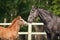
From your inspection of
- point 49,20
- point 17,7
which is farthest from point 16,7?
Result: point 49,20

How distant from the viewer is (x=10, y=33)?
1399 cm

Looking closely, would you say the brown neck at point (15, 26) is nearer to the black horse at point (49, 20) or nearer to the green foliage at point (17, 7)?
the black horse at point (49, 20)

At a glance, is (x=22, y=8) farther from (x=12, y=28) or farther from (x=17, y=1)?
(x=12, y=28)

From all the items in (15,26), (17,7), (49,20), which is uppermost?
(17,7)

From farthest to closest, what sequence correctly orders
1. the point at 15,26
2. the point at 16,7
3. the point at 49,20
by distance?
1. the point at 16,7
2. the point at 15,26
3. the point at 49,20

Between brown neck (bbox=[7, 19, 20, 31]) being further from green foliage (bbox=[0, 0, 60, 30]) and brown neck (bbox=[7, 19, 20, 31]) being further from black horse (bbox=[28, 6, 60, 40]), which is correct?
green foliage (bbox=[0, 0, 60, 30])

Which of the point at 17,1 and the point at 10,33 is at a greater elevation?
the point at 17,1

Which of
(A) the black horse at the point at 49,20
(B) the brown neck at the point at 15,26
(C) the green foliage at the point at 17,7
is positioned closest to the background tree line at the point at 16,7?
(C) the green foliage at the point at 17,7

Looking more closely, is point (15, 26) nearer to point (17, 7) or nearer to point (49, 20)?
point (49, 20)

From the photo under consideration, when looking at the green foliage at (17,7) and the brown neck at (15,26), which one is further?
the green foliage at (17,7)

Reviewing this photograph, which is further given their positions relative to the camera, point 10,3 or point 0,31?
point 10,3

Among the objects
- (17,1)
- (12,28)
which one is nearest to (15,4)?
(17,1)

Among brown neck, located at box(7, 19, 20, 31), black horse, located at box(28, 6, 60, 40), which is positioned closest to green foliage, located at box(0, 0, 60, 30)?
brown neck, located at box(7, 19, 20, 31)

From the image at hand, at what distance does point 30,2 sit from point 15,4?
3.41ft
